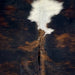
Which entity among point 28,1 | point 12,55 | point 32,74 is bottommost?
point 32,74

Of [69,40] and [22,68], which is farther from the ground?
[69,40]

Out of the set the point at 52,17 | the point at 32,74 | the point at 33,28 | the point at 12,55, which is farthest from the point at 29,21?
the point at 32,74

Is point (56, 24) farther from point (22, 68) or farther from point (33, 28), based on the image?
point (22, 68)

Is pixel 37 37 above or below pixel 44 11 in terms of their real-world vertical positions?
below

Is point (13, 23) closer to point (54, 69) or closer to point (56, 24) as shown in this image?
point (56, 24)

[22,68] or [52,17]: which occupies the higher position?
[52,17]

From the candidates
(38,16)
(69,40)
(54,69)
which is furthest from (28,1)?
(54,69)
